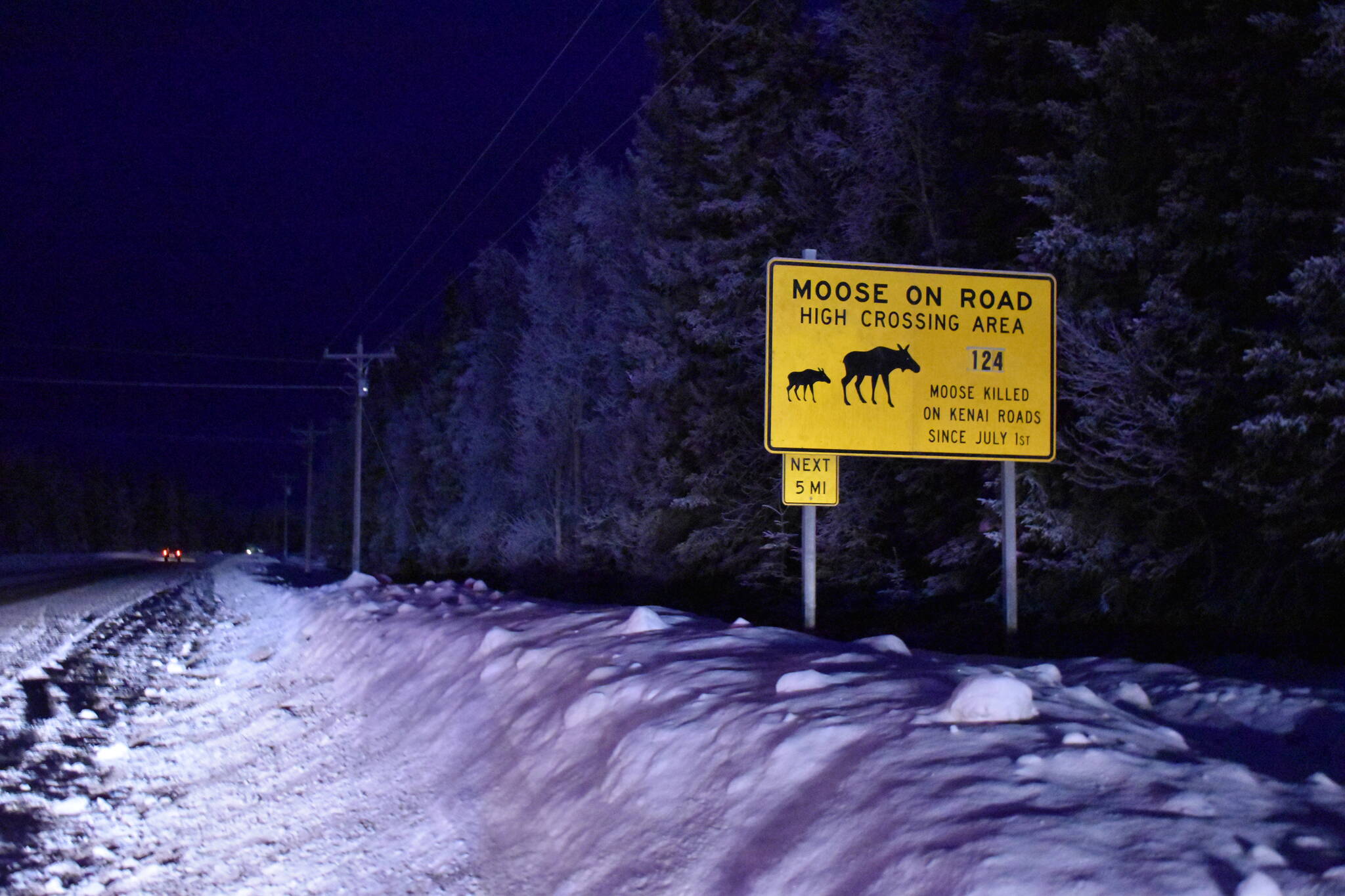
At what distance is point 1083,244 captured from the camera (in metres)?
14.1

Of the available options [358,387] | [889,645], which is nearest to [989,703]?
[889,645]

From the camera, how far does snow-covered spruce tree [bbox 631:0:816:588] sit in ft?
83.3

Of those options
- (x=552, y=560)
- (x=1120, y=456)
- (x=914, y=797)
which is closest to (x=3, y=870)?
(x=914, y=797)

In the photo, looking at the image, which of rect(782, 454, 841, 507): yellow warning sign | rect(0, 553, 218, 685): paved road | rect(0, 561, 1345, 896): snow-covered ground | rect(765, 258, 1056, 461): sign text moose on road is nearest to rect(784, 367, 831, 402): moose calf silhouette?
rect(765, 258, 1056, 461): sign text moose on road

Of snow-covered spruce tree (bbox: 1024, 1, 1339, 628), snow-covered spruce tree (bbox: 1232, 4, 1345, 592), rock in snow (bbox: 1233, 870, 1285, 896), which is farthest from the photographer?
snow-covered spruce tree (bbox: 1024, 1, 1339, 628)

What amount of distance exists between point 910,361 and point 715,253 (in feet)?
55.5

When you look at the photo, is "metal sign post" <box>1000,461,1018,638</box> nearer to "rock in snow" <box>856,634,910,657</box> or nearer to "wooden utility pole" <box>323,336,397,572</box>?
"rock in snow" <box>856,634,910,657</box>

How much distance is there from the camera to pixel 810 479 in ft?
33.7

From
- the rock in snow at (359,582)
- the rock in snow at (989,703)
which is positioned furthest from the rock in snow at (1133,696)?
the rock in snow at (359,582)

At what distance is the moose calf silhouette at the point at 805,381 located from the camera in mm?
10047

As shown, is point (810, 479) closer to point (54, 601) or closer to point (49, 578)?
point (54, 601)

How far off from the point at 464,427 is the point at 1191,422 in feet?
126

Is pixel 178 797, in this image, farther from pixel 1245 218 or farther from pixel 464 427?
A: pixel 464 427

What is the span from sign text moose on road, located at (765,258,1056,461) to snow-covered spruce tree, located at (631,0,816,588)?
525 inches
